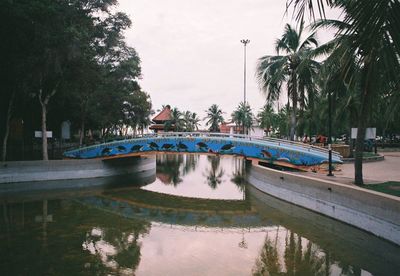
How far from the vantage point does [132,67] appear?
41.8m

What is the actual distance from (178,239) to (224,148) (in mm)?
15243

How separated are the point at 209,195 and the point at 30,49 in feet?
56.6

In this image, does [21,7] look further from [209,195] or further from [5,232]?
[209,195]

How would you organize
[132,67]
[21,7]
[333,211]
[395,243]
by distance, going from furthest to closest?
[132,67], [21,7], [333,211], [395,243]

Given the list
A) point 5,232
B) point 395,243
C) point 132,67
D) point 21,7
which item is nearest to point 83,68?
point 21,7

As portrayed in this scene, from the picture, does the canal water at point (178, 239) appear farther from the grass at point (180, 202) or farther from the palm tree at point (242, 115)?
the palm tree at point (242, 115)

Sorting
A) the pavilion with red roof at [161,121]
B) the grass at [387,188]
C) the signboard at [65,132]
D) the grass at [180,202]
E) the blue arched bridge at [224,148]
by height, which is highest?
the pavilion with red roof at [161,121]

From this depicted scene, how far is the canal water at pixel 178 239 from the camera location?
11.9 meters

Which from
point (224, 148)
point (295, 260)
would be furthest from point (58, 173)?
point (295, 260)

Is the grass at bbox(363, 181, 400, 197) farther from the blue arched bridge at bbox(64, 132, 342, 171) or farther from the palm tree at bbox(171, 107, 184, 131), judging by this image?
the palm tree at bbox(171, 107, 184, 131)

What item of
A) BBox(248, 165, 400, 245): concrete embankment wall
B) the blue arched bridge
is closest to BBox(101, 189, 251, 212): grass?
BBox(248, 165, 400, 245): concrete embankment wall

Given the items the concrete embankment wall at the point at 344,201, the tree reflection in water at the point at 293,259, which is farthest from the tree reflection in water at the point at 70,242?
the concrete embankment wall at the point at 344,201

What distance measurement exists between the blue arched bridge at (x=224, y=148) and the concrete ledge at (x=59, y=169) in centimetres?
160

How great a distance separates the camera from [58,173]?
3162cm
